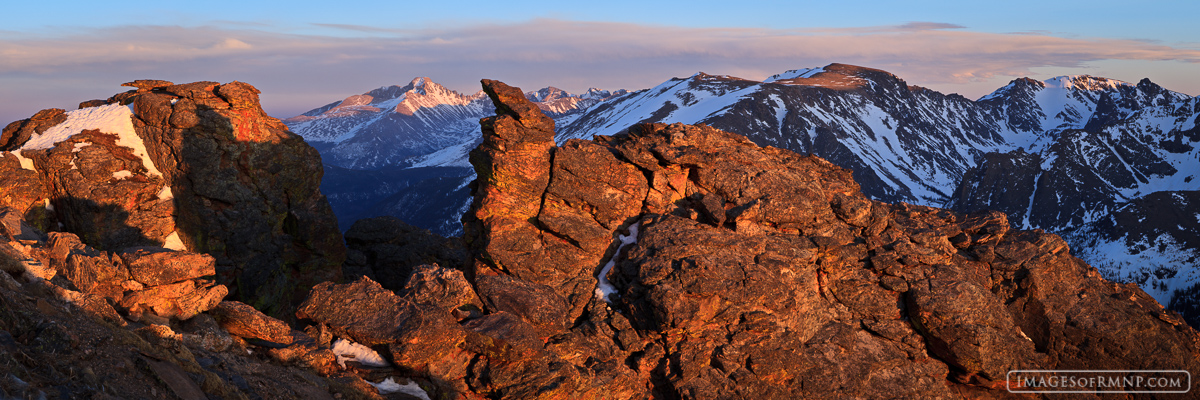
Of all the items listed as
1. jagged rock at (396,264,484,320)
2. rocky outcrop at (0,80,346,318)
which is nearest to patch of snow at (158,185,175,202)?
rocky outcrop at (0,80,346,318)

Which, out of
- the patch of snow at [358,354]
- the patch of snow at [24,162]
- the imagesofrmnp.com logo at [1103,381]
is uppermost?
the patch of snow at [24,162]

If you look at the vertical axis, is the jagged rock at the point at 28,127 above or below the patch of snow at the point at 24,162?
above

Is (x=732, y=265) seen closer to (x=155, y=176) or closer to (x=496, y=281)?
(x=496, y=281)

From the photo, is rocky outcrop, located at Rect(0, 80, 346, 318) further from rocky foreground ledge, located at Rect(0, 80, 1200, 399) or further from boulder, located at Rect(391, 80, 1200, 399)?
boulder, located at Rect(391, 80, 1200, 399)

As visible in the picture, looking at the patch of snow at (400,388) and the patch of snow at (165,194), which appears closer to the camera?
the patch of snow at (400,388)

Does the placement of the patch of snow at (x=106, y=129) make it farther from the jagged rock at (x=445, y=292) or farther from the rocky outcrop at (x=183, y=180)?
the jagged rock at (x=445, y=292)

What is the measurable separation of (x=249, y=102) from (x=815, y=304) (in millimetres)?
39558

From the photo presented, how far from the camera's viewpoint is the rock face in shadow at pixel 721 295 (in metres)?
27.4

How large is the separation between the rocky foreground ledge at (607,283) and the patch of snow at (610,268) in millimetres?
152

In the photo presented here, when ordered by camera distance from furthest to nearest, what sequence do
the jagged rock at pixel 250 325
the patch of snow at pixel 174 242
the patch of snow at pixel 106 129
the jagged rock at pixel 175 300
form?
the patch of snow at pixel 174 242
the patch of snow at pixel 106 129
the jagged rock at pixel 250 325
the jagged rock at pixel 175 300

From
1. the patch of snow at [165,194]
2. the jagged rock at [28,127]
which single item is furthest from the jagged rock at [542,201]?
the jagged rock at [28,127]

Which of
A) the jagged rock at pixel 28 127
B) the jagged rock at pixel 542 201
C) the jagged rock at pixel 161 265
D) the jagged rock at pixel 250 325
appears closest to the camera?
the jagged rock at pixel 250 325

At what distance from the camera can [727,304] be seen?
30.8m

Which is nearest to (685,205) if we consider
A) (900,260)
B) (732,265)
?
(732,265)
